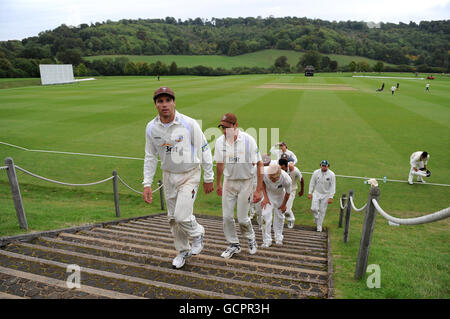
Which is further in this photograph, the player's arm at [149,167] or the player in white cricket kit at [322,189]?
the player in white cricket kit at [322,189]

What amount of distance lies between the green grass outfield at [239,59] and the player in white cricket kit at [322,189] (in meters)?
102

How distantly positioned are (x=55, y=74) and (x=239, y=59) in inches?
3096

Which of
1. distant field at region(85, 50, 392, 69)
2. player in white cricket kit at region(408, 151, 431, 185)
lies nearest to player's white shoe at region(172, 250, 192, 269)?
player in white cricket kit at region(408, 151, 431, 185)

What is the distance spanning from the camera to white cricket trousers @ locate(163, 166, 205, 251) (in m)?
3.86

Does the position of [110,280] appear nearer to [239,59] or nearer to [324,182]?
[324,182]

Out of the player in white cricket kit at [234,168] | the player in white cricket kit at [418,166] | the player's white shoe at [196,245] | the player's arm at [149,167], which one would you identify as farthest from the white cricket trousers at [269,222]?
the player in white cricket kit at [418,166]

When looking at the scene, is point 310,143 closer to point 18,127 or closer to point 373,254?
point 373,254

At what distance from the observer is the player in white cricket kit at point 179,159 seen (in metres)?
3.84

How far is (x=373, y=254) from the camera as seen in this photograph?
449cm

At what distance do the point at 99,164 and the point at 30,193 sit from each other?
3088 millimetres

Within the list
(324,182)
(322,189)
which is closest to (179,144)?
(324,182)

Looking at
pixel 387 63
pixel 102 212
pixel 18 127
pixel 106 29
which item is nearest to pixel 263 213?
pixel 102 212

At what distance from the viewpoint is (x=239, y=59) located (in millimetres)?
123312

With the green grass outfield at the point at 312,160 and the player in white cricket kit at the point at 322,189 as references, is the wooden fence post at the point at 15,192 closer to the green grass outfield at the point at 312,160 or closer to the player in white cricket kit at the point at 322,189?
the green grass outfield at the point at 312,160
